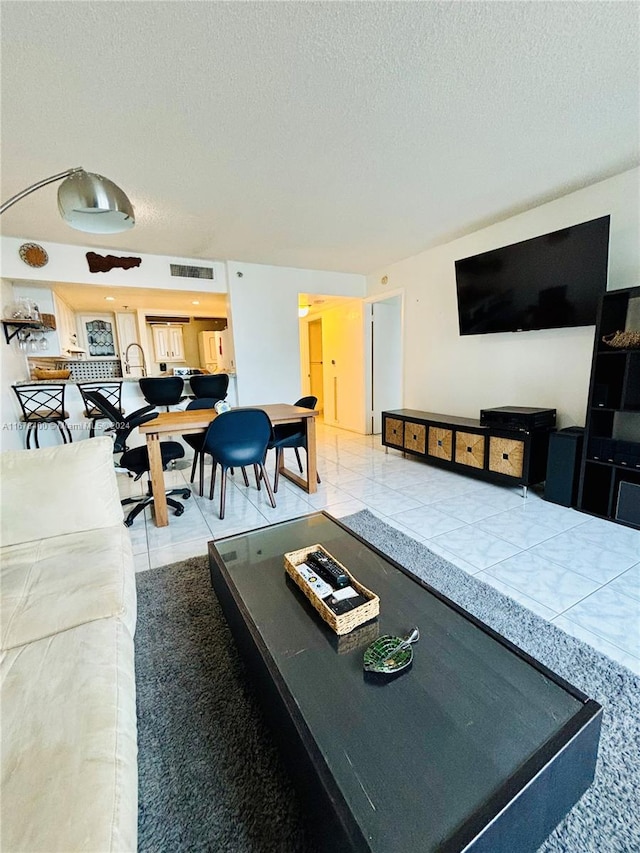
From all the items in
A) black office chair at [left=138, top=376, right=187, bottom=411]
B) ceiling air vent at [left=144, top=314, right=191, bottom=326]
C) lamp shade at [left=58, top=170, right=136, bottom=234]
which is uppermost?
ceiling air vent at [left=144, top=314, right=191, bottom=326]

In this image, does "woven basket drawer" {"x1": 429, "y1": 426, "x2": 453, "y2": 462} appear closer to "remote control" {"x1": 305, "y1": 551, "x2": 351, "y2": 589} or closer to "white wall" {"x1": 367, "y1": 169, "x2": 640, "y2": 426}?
"white wall" {"x1": 367, "y1": 169, "x2": 640, "y2": 426}

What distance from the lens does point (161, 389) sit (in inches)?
159

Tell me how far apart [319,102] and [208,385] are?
304cm

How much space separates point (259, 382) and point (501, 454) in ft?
10.8

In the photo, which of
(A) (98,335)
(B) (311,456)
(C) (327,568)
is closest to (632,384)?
(B) (311,456)

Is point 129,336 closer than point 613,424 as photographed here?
No

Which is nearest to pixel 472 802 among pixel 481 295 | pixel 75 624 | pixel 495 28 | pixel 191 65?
pixel 75 624

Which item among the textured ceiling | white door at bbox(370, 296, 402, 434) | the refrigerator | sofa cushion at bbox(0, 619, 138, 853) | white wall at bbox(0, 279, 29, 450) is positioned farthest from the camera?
the refrigerator

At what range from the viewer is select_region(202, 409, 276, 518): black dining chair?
2.69 meters

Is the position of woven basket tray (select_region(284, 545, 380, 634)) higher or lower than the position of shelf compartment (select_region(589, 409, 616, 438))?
lower

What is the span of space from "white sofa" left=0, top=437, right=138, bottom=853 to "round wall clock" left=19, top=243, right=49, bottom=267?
334 centimetres

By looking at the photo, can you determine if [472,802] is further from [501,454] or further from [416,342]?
[416,342]

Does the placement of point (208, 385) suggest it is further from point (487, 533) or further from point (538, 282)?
point (538, 282)

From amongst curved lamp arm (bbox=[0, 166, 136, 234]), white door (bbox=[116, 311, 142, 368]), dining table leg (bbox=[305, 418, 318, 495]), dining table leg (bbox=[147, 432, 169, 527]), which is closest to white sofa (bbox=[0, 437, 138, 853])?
dining table leg (bbox=[147, 432, 169, 527])
